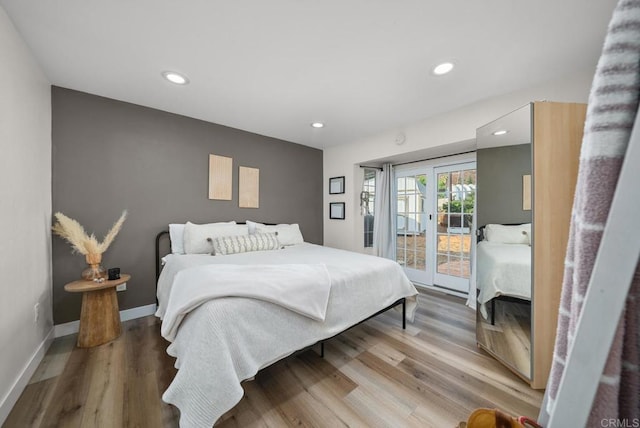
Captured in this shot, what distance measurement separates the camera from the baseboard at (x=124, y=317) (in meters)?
2.24

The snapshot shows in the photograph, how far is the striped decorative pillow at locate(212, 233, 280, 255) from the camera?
8.66ft

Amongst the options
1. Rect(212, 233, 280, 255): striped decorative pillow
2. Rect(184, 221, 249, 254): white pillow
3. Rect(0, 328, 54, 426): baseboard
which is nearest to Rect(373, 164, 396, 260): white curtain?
Rect(212, 233, 280, 255): striped decorative pillow

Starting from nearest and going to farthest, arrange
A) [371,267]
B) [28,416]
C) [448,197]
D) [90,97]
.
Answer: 1. [28,416]
2. [371,267]
3. [90,97]
4. [448,197]

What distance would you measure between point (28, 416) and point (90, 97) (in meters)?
2.69

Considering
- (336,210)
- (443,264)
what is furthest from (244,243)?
(443,264)

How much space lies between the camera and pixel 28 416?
53.6 inches

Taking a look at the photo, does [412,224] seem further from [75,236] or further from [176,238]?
[75,236]

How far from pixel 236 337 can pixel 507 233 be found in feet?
6.83

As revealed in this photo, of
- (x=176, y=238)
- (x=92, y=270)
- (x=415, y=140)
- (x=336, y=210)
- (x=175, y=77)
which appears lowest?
(x=92, y=270)

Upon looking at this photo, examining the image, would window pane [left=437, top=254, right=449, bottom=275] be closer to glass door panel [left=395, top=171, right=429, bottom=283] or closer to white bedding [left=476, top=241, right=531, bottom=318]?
glass door panel [left=395, top=171, right=429, bottom=283]

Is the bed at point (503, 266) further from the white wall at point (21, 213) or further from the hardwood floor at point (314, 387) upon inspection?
the white wall at point (21, 213)

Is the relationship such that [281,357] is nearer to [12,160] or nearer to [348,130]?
[12,160]

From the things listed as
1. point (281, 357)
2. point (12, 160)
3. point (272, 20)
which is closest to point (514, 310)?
point (281, 357)

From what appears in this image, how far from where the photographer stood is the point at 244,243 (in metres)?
2.78
